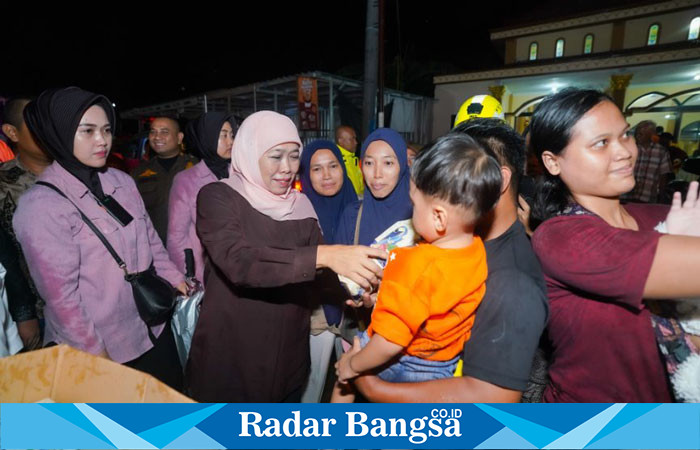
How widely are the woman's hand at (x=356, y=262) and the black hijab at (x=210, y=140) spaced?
2.40 meters

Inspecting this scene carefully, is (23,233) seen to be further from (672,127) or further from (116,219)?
(672,127)

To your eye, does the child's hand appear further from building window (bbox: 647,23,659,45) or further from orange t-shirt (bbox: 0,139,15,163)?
building window (bbox: 647,23,659,45)

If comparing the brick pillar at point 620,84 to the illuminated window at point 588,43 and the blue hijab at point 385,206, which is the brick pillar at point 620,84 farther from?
the blue hijab at point 385,206

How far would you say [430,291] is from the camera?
1185mm

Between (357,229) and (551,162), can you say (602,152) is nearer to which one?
(551,162)

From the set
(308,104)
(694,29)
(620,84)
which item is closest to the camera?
(308,104)

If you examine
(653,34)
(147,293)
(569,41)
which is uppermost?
(569,41)

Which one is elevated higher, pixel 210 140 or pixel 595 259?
pixel 210 140

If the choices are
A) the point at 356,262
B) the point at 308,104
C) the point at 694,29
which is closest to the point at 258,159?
the point at 356,262

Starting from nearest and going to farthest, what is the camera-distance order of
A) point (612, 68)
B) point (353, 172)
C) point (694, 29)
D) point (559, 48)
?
point (353, 172)
point (612, 68)
point (694, 29)
point (559, 48)

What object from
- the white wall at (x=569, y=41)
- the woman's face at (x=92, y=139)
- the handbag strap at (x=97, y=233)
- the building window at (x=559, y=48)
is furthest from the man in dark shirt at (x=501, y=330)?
the building window at (x=559, y=48)

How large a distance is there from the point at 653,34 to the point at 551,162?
65.8ft

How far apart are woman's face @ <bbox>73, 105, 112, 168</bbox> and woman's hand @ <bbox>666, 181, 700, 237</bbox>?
2.68 metres

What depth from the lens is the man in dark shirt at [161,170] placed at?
4.06m
